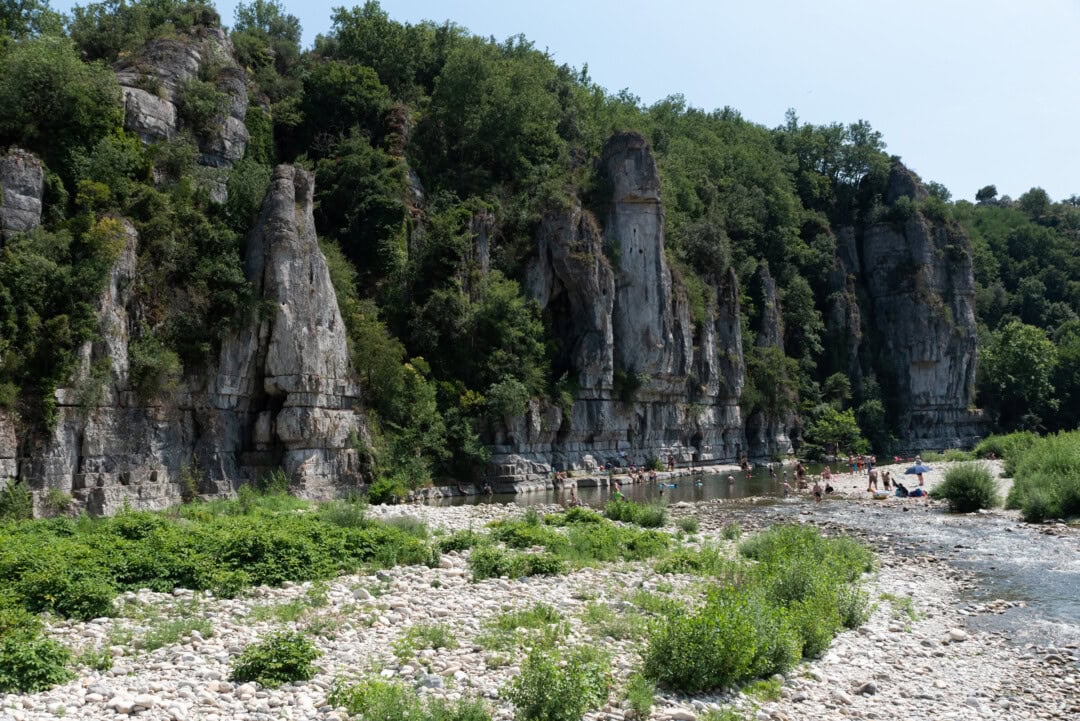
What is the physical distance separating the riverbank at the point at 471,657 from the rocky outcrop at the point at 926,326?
7804 cm

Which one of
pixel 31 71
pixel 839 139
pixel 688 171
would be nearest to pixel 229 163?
pixel 31 71

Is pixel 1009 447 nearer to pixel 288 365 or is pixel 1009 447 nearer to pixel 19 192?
pixel 288 365

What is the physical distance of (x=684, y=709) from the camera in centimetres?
1047

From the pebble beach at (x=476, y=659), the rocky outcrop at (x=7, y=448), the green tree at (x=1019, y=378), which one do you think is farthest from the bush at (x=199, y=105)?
the green tree at (x=1019, y=378)

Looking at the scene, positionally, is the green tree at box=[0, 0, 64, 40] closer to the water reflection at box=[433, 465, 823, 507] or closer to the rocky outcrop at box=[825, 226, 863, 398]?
the water reflection at box=[433, 465, 823, 507]

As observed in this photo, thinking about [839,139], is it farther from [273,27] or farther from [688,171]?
[273,27]

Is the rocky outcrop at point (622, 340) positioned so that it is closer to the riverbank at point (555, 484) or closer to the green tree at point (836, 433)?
the riverbank at point (555, 484)

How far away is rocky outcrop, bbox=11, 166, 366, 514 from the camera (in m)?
28.3

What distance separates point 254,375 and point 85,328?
8721mm

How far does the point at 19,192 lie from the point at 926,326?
87.3m

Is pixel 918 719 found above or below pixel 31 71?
below

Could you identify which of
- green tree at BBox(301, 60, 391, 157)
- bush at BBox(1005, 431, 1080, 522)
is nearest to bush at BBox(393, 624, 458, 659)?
bush at BBox(1005, 431, 1080, 522)

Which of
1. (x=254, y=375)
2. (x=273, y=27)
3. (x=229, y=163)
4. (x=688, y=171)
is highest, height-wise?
(x=273, y=27)

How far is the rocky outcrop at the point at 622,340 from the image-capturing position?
55.9m
